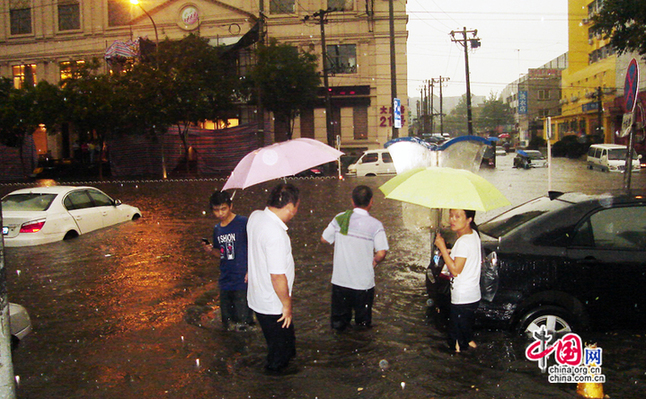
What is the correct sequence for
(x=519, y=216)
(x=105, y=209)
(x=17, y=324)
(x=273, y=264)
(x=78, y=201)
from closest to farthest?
(x=273, y=264), (x=17, y=324), (x=519, y=216), (x=78, y=201), (x=105, y=209)

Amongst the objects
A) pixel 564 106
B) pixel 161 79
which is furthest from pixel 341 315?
pixel 564 106

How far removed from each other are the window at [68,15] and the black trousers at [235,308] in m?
44.2

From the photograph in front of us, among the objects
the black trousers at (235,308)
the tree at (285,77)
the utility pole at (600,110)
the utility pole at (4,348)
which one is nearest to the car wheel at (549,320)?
the black trousers at (235,308)

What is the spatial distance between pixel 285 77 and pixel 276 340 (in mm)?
32159

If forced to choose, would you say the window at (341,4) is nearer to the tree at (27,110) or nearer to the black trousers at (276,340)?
the tree at (27,110)

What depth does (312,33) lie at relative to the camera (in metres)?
40.9

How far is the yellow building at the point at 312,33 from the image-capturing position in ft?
133

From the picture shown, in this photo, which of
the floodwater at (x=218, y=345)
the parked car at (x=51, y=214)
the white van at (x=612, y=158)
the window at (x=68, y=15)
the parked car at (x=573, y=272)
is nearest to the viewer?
the floodwater at (x=218, y=345)

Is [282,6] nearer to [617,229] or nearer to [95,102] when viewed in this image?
[95,102]

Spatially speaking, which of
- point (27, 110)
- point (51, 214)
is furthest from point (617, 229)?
point (27, 110)

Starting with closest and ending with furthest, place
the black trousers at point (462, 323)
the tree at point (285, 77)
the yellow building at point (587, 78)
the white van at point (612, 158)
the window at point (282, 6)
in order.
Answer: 1. the black trousers at point (462, 323)
2. the white van at point (612, 158)
3. the tree at point (285, 77)
4. the window at point (282, 6)
5. the yellow building at point (587, 78)

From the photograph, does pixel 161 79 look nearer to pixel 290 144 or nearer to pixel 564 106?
pixel 290 144

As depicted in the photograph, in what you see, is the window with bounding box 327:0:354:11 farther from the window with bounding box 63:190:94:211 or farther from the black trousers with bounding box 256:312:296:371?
the black trousers with bounding box 256:312:296:371

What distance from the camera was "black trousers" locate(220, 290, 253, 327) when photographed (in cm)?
577
